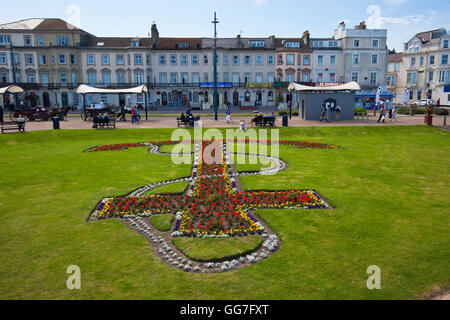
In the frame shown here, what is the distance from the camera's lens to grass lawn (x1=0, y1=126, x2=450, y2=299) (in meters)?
6.83

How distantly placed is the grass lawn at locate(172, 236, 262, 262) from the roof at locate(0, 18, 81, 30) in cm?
6391

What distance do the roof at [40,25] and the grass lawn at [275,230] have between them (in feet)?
173

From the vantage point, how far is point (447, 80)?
65250 millimetres

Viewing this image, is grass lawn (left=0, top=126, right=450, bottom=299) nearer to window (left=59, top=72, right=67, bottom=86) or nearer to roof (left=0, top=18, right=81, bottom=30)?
window (left=59, top=72, right=67, bottom=86)

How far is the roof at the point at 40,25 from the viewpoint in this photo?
6119 cm

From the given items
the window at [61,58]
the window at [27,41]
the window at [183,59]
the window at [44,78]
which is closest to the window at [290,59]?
the window at [183,59]

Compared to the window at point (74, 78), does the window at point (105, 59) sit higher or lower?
higher

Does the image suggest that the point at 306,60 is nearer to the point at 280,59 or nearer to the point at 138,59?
the point at 280,59

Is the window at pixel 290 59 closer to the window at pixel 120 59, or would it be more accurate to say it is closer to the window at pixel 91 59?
the window at pixel 120 59

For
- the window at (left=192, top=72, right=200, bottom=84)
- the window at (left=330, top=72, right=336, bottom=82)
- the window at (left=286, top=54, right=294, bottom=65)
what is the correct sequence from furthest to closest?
the window at (left=330, top=72, right=336, bottom=82), the window at (left=286, top=54, right=294, bottom=65), the window at (left=192, top=72, right=200, bottom=84)

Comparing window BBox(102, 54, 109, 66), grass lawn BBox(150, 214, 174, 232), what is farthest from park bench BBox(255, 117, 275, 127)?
window BBox(102, 54, 109, 66)

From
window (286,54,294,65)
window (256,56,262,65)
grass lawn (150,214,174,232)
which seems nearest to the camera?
grass lawn (150,214,174,232)

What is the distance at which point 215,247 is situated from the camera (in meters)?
8.48
